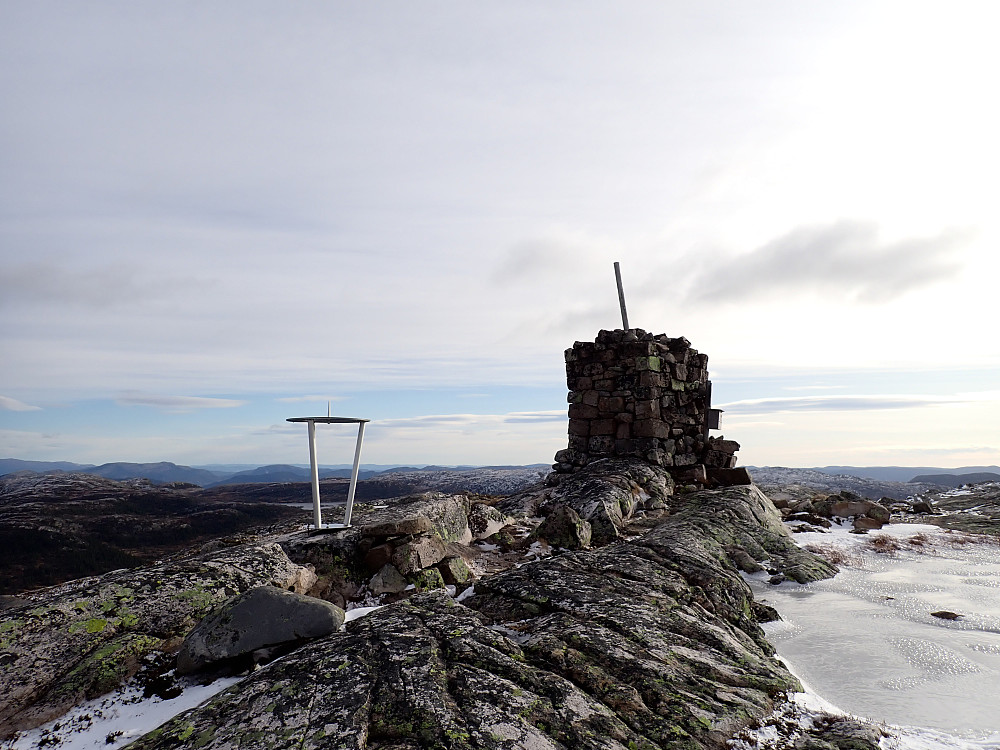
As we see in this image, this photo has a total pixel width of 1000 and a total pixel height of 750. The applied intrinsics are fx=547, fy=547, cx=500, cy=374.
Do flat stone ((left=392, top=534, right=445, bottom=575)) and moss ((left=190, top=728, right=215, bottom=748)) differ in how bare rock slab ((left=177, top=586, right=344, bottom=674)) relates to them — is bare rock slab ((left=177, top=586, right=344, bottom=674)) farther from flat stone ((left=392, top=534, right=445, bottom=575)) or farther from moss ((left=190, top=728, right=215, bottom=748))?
flat stone ((left=392, top=534, right=445, bottom=575))

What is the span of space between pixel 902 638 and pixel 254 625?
8.01 metres

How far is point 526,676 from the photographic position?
4504mm

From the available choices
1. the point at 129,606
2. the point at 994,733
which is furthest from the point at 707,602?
the point at 129,606

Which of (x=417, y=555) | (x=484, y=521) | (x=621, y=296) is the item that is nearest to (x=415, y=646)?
(x=417, y=555)

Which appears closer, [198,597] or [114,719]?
[114,719]

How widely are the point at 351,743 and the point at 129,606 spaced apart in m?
3.49

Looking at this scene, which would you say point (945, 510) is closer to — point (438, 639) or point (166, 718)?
point (438, 639)

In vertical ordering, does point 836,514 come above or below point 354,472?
below

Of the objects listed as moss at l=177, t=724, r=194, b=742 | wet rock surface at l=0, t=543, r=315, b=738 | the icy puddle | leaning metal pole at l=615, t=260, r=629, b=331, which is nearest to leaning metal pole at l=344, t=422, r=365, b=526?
wet rock surface at l=0, t=543, r=315, b=738

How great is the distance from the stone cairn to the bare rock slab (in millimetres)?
13263

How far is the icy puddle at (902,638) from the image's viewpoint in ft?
18.2

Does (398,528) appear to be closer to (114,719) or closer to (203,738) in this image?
(114,719)

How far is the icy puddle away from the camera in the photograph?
218 inches

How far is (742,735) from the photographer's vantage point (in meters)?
4.45
